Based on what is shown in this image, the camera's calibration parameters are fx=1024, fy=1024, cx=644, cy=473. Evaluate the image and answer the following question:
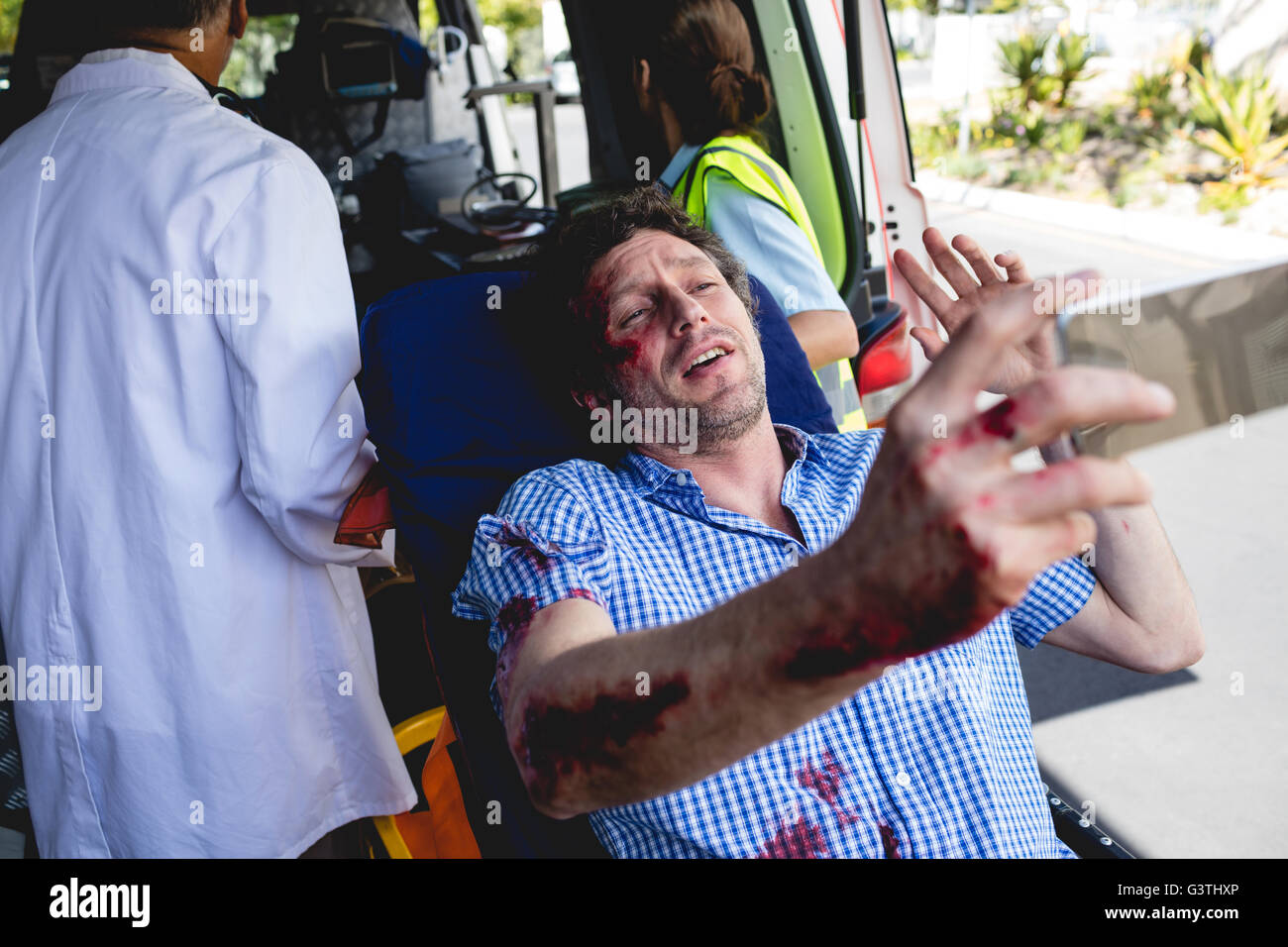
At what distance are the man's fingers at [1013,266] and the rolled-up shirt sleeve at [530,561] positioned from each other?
794mm

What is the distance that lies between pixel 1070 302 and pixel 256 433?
4.09 ft

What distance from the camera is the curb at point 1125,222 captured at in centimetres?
891

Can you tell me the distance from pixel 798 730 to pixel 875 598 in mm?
658

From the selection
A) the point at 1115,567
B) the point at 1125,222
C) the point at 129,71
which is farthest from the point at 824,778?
the point at 1125,222

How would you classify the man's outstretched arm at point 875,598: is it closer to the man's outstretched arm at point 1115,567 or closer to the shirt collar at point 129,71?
the man's outstretched arm at point 1115,567

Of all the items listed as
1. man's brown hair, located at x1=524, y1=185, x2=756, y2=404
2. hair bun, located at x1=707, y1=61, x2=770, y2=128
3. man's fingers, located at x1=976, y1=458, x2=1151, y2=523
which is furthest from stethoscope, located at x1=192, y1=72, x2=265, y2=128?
man's fingers, located at x1=976, y1=458, x2=1151, y2=523

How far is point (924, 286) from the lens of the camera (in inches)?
72.7

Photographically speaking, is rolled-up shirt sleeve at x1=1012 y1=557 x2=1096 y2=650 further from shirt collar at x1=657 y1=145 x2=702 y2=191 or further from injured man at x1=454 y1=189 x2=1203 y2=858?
shirt collar at x1=657 y1=145 x2=702 y2=191

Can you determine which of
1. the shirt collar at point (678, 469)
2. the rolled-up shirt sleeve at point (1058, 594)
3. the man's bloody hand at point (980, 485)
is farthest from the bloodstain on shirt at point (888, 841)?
the man's bloody hand at point (980, 485)

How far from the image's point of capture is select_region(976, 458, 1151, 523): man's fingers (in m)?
0.74

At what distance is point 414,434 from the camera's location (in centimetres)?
182

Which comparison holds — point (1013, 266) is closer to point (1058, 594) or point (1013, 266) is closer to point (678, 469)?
point (1058, 594)

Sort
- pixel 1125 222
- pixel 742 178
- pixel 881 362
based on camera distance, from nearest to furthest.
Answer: pixel 742 178
pixel 881 362
pixel 1125 222
